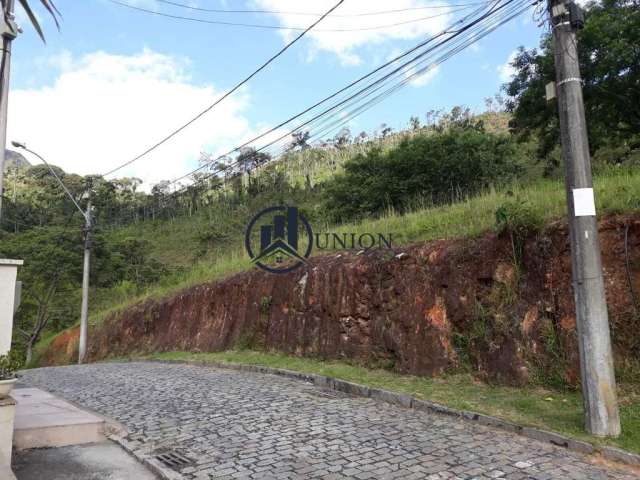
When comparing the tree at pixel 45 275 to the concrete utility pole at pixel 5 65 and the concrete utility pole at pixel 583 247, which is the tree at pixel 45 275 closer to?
the concrete utility pole at pixel 5 65

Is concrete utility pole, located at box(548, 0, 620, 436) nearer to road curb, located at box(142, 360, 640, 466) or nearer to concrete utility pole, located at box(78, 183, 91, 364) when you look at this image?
road curb, located at box(142, 360, 640, 466)

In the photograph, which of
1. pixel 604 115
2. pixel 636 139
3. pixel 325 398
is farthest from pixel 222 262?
pixel 636 139

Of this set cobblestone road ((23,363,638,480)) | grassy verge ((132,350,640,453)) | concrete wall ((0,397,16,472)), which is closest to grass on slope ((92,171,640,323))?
grassy verge ((132,350,640,453))

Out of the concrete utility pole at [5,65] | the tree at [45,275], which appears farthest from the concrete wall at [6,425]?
the tree at [45,275]

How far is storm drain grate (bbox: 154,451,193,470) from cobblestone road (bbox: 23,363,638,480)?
0.10 metres

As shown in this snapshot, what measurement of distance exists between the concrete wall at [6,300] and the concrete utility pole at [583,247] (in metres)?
5.99

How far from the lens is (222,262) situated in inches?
754

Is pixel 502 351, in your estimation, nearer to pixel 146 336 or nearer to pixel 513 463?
pixel 513 463

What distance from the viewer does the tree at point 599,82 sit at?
49.7 ft

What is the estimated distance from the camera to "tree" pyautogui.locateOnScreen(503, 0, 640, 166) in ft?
49.7

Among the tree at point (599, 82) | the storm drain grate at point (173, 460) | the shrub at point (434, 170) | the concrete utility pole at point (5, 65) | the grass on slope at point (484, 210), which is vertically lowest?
the storm drain grate at point (173, 460)

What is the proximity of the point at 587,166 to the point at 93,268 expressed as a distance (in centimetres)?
3172

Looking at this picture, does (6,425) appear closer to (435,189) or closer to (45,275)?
(435,189)

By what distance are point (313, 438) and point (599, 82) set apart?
16.0 meters
